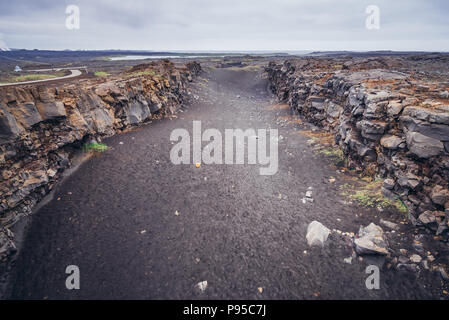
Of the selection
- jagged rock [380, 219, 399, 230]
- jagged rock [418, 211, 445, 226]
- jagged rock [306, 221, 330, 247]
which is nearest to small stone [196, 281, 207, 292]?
jagged rock [306, 221, 330, 247]

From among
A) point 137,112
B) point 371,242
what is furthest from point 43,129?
point 371,242

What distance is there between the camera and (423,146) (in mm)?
6918

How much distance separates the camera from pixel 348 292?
5.23 meters

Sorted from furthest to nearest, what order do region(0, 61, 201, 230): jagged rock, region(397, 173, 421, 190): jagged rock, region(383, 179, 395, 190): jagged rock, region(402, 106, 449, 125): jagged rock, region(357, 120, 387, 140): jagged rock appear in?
region(357, 120, 387, 140): jagged rock < region(383, 179, 395, 190): jagged rock < region(0, 61, 201, 230): jagged rock < region(397, 173, 421, 190): jagged rock < region(402, 106, 449, 125): jagged rock

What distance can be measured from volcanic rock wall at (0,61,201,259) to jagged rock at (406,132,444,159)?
1481cm

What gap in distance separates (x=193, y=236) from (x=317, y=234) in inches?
178

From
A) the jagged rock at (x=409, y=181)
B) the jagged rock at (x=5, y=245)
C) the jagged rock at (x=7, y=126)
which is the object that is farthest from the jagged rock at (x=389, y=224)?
the jagged rock at (x=7, y=126)

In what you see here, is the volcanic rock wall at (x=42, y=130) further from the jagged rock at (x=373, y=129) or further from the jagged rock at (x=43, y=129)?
the jagged rock at (x=373, y=129)

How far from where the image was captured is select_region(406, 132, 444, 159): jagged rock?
6668mm

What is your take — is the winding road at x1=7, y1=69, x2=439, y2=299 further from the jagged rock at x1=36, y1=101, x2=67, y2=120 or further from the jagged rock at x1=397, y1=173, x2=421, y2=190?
the jagged rock at x1=36, y1=101, x2=67, y2=120

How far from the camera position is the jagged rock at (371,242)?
581 cm

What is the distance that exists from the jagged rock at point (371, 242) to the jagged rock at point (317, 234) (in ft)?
3.02

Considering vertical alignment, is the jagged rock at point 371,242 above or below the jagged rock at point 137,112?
below

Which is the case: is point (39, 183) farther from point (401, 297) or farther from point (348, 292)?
point (401, 297)
